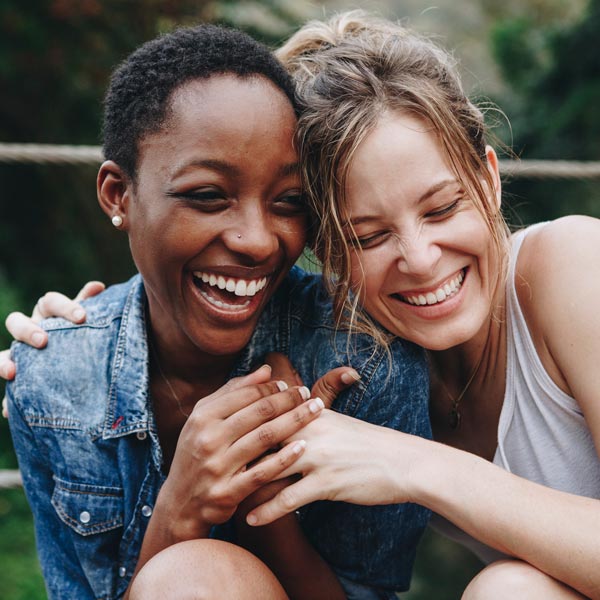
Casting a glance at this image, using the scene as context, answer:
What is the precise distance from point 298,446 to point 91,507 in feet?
2.13

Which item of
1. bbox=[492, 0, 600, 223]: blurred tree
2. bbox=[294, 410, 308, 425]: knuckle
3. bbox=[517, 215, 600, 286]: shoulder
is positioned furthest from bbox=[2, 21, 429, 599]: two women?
bbox=[492, 0, 600, 223]: blurred tree

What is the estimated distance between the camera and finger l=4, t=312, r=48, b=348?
204cm

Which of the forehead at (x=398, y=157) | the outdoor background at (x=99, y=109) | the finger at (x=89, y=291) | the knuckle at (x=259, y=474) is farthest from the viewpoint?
the outdoor background at (x=99, y=109)

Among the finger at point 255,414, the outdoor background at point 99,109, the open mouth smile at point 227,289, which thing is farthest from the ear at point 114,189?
the outdoor background at point 99,109

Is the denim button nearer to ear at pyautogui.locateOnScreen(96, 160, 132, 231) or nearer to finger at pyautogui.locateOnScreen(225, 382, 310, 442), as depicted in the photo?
finger at pyautogui.locateOnScreen(225, 382, 310, 442)

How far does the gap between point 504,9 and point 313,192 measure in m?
9.99

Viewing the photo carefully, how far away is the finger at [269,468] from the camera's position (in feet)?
5.27

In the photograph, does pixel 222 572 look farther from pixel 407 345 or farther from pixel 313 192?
pixel 313 192

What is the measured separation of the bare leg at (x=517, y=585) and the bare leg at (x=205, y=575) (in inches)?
16.4

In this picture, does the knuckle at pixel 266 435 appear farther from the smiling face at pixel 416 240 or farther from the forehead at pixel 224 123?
the forehead at pixel 224 123

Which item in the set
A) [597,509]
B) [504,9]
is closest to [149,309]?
[597,509]

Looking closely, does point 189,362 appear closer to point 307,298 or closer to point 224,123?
point 307,298

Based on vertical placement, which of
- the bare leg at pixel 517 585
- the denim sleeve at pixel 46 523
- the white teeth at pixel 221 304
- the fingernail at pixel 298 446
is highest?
the white teeth at pixel 221 304

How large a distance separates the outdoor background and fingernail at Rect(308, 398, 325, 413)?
9.56 ft
